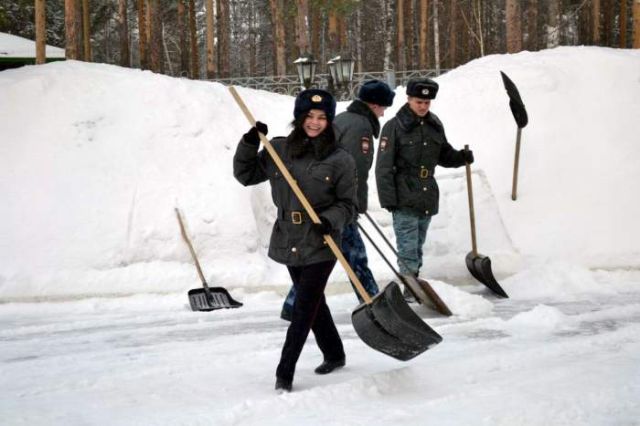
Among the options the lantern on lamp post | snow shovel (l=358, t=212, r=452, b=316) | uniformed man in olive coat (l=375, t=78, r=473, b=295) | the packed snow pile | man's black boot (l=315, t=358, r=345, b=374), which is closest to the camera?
man's black boot (l=315, t=358, r=345, b=374)

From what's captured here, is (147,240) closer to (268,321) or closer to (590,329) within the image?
(268,321)

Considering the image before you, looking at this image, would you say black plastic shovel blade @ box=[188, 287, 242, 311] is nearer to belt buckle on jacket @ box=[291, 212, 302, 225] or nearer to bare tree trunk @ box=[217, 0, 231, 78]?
belt buckle on jacket @ box=[291, 212, 302, 225]

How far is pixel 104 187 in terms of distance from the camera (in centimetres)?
966

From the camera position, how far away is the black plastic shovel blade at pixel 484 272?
7.74 meters

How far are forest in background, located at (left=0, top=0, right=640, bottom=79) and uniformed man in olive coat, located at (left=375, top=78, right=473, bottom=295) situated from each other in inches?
314

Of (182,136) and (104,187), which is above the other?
(182,136)

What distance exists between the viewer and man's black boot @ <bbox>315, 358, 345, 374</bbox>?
4891 millimetres

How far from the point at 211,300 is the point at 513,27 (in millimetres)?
10047

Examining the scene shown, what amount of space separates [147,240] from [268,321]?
2.68 metres

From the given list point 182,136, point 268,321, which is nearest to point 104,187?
point 182,136

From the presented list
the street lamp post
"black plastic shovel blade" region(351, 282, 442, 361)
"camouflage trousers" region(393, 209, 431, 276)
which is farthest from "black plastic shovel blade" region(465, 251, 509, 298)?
the street lamp post

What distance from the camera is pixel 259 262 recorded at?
9.01 meters

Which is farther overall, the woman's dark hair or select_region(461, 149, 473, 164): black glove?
select_region(461, 149, 473, 164): black glove

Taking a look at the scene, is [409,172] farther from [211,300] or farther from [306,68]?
[306,68]
